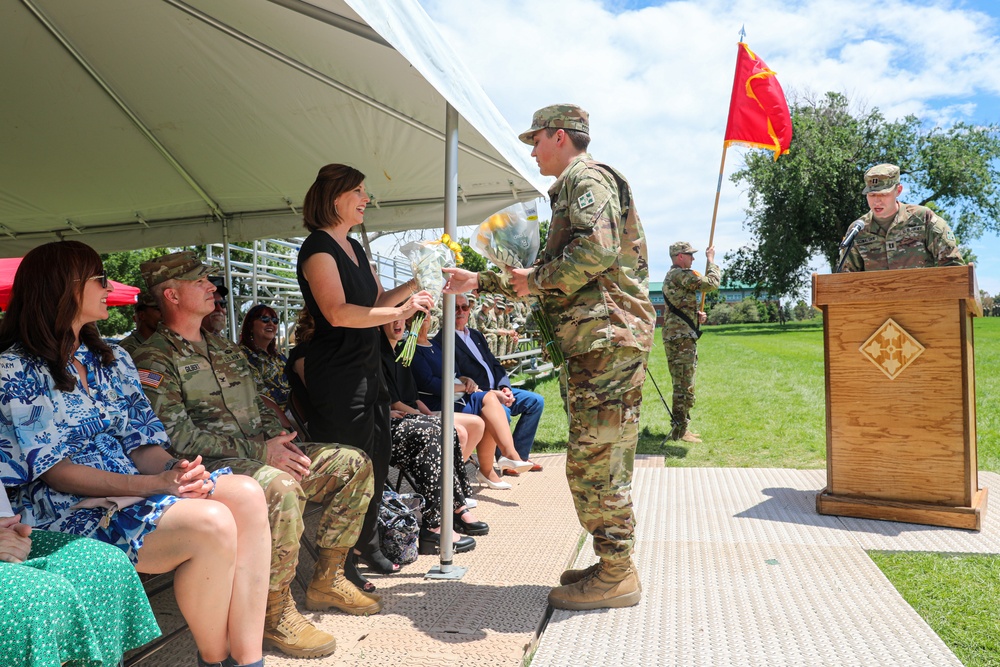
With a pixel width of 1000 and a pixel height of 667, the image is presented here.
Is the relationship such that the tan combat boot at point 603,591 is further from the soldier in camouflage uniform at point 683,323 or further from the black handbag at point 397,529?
the soldier in camouflage uniform at point 683,323

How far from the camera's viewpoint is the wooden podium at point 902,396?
432cm

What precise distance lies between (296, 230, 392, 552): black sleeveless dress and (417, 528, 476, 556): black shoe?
0.96m

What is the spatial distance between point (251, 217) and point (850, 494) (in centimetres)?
525

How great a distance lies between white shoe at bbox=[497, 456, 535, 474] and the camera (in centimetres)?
583

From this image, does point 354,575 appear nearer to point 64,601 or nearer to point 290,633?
point 290,633

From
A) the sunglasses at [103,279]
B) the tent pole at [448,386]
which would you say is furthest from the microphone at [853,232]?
the sunglasses at [103,279]

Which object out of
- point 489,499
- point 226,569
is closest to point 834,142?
point 489,499

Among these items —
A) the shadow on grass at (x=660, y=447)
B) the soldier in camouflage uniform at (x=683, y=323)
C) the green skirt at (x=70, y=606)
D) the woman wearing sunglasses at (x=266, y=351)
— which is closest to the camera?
the green skirt at (x=70, y=606)

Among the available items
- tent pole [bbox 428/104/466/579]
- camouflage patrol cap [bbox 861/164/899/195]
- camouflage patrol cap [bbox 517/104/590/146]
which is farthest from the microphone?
tent pole [bbox 428/104/466/579]

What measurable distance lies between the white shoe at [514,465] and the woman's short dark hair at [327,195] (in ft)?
10.2

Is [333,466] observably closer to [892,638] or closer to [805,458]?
[892,638]

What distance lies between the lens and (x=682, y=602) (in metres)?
3.24

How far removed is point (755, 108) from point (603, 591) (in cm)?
505

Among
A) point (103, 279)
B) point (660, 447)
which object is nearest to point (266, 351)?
point (103, 279)
